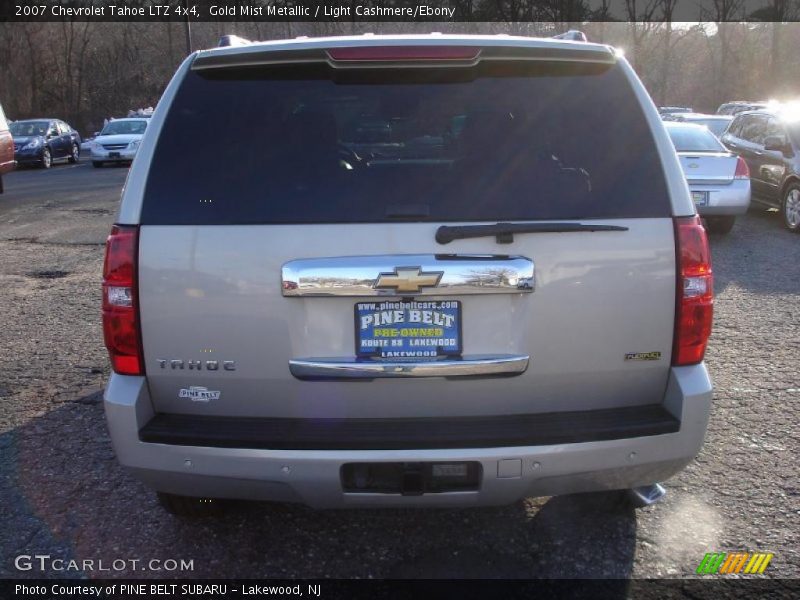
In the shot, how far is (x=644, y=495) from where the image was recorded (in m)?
3.29

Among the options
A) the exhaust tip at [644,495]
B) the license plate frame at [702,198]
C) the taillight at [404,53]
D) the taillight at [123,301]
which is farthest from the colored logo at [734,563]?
the license plate frame at [702,198]

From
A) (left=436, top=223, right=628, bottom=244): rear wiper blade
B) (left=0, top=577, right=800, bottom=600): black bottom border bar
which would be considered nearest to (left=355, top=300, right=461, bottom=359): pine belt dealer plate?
(left=436, top=223, right=628, bottom=244): rear wiper blade

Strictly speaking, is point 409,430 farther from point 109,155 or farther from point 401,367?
point 109,155

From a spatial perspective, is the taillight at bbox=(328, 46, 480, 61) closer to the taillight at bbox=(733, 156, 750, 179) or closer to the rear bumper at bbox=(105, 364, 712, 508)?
the rear bumper at bbox=(105, 364, 712, 508)

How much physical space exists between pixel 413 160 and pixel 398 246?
1.79 feet

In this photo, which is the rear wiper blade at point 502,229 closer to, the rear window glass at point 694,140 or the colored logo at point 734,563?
the colored logo at point 734,563

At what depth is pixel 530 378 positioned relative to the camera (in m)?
2.66

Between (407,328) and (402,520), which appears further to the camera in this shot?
(402,520)

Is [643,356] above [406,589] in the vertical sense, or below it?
above

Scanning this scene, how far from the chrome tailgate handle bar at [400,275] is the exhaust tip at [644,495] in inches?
51.8

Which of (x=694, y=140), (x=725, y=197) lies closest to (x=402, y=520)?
(x=725, y=197)

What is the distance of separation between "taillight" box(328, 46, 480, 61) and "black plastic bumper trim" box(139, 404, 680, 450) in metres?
1.28

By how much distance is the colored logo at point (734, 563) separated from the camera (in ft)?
9.99

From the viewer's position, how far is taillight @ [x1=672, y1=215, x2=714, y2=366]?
2658 millimetres
